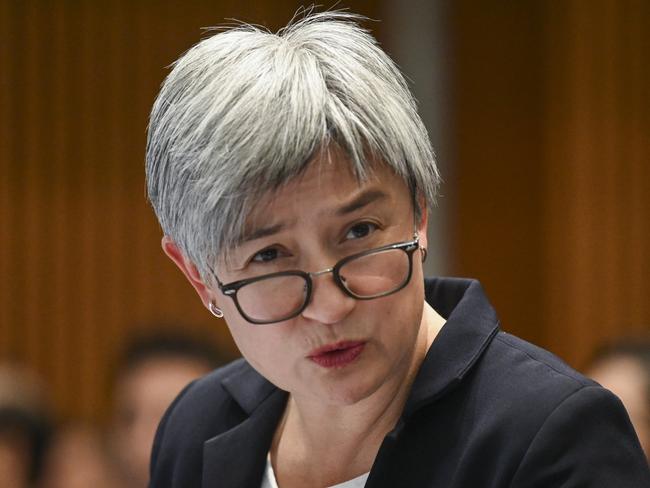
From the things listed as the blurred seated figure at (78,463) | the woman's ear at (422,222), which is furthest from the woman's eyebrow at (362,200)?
the blurred seated figure at (78,463)

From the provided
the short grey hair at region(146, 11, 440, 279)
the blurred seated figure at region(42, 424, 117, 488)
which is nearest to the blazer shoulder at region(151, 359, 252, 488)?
the short grey hair at region(146, 11, 440, 279)

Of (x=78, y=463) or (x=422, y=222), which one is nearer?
(x=422, y=222)

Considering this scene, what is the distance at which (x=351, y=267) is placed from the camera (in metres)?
1.53

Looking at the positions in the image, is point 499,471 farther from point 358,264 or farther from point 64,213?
point 64,213

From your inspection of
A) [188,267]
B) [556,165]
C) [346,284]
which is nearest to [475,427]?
[346,284]

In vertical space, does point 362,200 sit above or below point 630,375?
above

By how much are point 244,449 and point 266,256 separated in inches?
15.9

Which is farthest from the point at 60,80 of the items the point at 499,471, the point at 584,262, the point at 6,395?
the point at 499,471

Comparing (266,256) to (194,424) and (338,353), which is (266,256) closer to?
(338,353)

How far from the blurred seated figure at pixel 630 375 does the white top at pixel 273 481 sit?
149 centimetres

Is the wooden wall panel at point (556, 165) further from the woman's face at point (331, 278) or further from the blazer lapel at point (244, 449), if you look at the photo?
the woman's face at point (331, 278)

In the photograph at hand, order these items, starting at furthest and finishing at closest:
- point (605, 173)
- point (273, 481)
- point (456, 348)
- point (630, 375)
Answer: point (605, 173)
point (630, 375)
point (273, 481)
point (456, 348)

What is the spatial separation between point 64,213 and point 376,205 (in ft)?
11.9

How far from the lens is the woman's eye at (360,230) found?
1543mm
